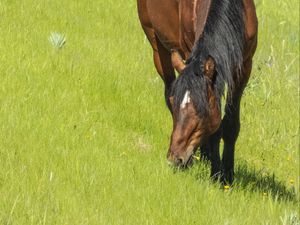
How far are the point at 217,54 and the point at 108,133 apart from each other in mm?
1717

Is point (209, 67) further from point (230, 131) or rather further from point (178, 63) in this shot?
point (230, 131)

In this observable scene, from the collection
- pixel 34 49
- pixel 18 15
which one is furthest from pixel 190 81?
pixel 18 15

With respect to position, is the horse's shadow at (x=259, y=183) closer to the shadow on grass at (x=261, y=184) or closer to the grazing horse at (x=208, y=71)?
the shadow on grass at (x=261, y=184)

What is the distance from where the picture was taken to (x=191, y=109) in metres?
6.32

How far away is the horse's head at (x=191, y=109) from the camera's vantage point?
6297mm

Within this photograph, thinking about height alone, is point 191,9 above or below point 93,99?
above

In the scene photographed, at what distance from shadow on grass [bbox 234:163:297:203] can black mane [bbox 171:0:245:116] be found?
3.74 feet

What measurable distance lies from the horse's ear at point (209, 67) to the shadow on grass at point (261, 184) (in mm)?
1303

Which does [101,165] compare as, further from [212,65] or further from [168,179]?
[212,65]

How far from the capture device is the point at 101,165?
6.47 meters

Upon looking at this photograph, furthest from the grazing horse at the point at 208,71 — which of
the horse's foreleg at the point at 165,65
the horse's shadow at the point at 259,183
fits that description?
the horse's foreleg at the point at 165,65

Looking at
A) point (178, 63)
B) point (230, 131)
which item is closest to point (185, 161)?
point (178, 63)

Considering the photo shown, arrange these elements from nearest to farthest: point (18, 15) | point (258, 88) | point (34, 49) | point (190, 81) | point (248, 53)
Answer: point (190, 81), point (248, 53), point (34, 49), point (18, 15), point (258, 88)

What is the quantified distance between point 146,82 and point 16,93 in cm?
243
